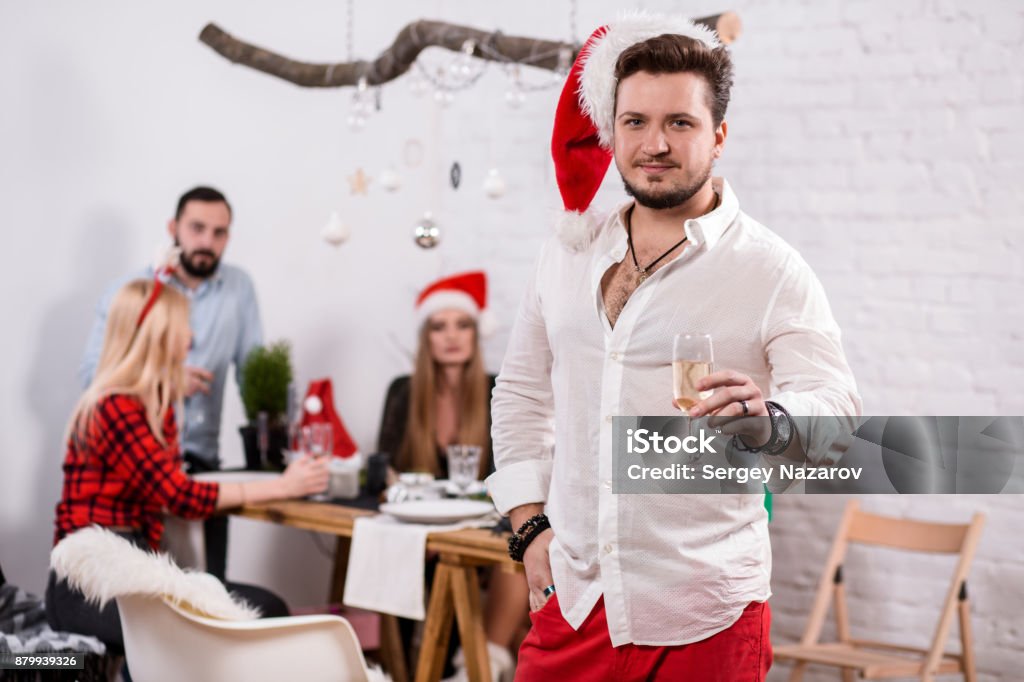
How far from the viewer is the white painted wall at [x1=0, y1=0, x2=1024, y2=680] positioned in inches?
138

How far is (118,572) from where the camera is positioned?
225 centimetres

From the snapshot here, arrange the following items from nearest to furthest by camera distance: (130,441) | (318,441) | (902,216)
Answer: (130,441), (318,441), (902,216)

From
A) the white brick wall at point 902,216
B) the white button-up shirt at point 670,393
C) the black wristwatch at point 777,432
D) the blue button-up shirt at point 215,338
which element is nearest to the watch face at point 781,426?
the black wristwatch at point 777,432

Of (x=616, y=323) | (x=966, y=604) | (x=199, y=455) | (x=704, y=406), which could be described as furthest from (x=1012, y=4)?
(x=199, y=455)

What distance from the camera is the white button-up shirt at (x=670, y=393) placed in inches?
61.5

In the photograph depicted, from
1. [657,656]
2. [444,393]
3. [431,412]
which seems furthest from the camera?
[444,393]

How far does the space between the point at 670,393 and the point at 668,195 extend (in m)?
0.29

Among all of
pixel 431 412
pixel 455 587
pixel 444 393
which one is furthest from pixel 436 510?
pixel 444 393

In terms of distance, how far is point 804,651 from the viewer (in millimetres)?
3318

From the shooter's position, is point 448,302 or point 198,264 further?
point 448,302

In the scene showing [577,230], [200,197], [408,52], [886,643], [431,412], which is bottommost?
[886,643]

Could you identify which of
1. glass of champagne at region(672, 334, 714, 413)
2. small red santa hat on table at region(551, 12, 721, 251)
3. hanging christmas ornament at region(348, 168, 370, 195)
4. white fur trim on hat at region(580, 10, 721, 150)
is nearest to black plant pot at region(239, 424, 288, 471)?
hanging christmas ornament at region(348, 168, 370, 195)

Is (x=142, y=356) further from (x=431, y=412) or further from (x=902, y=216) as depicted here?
(x=902, y=216)

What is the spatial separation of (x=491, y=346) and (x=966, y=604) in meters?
2.17
